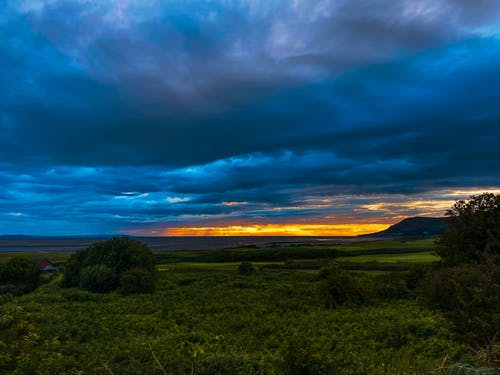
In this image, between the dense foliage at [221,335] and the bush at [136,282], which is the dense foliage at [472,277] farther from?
the bush at [136,282]

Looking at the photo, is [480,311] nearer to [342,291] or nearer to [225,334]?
[225,334]

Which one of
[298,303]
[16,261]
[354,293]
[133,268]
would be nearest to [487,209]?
[354,293]

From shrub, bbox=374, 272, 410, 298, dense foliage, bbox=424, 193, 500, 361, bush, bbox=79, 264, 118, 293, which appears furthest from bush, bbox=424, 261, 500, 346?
bush, bbox=79, 264, 118, 293

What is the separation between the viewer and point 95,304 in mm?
31469

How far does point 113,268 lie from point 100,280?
2458mm

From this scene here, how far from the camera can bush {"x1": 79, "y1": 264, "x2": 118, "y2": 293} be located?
41.8m

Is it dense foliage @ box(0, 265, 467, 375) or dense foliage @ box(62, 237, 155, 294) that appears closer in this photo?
dense foliage @ box(0, 265, 467, 375)

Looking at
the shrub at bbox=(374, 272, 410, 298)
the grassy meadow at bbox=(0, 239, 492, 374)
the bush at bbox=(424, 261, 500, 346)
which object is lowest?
the shrub at bbox=(374, 272, 410, 298)

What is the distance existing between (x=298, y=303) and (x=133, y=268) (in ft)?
73.3

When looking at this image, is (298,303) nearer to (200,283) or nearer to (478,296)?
(200,283)

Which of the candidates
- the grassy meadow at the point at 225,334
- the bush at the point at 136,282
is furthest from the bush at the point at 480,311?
the bush at the point at 136,282

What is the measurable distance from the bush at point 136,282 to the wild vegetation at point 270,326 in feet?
0.52

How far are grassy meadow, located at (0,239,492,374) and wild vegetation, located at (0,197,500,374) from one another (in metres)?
0.08

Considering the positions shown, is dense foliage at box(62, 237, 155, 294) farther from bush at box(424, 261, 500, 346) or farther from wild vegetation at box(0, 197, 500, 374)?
bush at box(424, 261, 500, 346)
